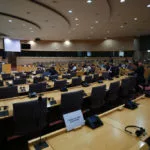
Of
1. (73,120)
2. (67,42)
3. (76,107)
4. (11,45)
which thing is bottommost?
(76,107)

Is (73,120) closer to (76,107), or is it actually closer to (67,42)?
(76,107)

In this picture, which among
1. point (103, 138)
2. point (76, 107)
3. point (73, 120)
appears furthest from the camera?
point (76, 107)

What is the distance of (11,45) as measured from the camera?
18.2m

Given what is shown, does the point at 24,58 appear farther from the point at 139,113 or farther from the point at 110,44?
the point at 139,113

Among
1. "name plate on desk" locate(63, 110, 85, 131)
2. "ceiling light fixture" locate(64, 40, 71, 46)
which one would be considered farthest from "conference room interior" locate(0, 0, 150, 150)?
"ceiling light fixture" locate(64, 40, 71, 46)

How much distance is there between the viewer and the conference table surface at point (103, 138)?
1.43 metres

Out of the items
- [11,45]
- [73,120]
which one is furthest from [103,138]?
[11,45]

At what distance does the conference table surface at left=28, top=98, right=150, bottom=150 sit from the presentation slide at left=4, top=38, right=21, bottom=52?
1850cm

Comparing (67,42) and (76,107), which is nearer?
(76,107)

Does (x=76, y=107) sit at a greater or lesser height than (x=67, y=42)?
lesser

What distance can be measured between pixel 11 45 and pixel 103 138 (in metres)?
19.1

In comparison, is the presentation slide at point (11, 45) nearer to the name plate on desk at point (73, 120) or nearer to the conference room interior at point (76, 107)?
the conference room interior at point (76, 107)

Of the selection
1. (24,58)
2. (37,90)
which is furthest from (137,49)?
Result: (37,90)

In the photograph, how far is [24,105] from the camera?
7.79 ft
